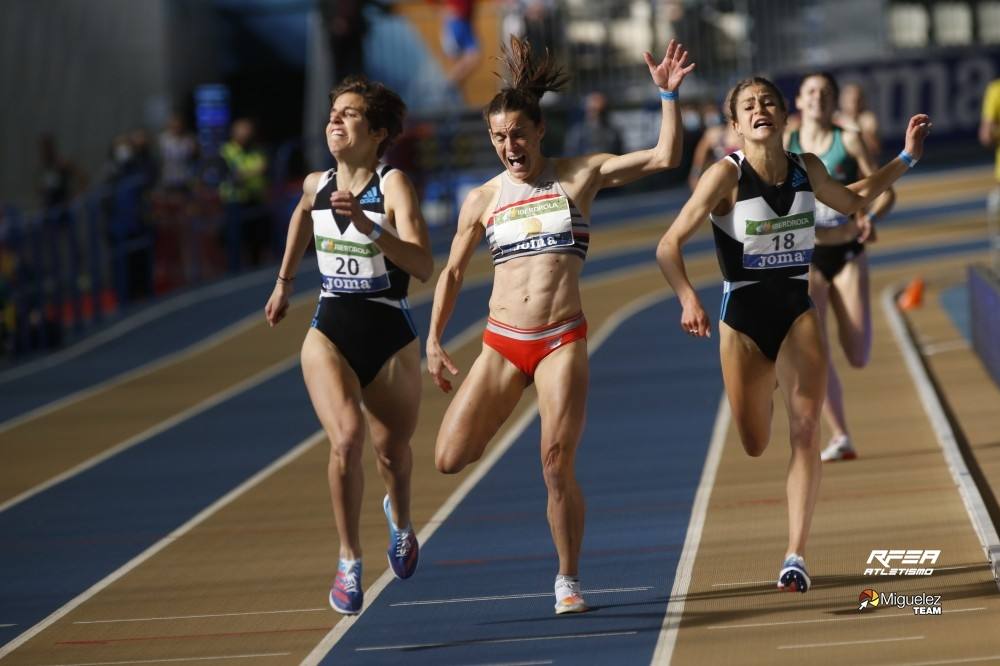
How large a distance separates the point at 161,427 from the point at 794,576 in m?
7.59

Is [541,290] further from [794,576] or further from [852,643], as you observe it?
[852,643]

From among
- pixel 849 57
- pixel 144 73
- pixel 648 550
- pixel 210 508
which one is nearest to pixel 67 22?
pixel 144 73

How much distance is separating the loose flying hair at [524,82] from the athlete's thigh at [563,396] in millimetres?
892

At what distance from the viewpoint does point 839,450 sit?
10.3 m

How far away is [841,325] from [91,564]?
13.4 ft

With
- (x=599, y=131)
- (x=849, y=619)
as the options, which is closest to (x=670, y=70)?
(x=849, y=619)

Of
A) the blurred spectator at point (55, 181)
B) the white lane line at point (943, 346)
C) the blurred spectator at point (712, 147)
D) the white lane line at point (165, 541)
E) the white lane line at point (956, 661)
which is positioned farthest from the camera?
the blurred spectator at point (55, 181)

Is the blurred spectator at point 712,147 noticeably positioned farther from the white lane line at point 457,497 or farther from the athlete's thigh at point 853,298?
the white lane line at point 457,497

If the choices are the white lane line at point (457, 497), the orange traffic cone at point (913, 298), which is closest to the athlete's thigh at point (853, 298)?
the white lane line at point (457, 497)

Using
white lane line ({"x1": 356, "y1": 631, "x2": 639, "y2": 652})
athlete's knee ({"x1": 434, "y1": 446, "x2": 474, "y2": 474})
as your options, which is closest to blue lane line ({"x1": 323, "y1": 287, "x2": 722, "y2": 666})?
white lane line ({"x1": 356, "y1": 631, "x2": 639, "y2": 652})

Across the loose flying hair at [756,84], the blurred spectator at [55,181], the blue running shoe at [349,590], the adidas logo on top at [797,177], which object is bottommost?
the blue running shoe at [349,590]

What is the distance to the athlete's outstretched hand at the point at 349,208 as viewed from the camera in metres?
6.59

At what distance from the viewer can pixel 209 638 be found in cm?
721

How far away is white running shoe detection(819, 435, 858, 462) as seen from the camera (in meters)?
10.3
